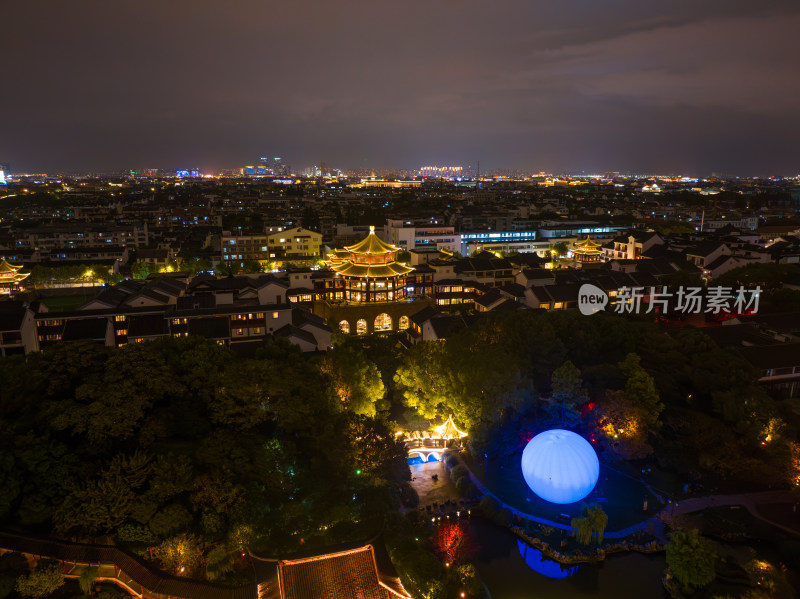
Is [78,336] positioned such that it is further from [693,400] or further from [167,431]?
[693,400]

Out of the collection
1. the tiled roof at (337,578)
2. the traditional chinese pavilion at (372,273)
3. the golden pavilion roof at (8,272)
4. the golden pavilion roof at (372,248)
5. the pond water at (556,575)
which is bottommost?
the pond water at (556,575)

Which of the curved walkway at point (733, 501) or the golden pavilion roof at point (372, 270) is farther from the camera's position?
the golden pavilion roof at point (372, 270)

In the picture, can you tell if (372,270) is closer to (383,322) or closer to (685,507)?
(383,322)

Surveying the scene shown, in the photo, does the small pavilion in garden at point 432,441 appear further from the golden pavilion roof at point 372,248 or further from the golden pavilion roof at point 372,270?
the golden pavilion roof at point 372,248

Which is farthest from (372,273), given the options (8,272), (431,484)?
(8,272)

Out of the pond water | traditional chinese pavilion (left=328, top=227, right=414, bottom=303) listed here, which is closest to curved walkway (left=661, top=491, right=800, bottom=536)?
the pond water

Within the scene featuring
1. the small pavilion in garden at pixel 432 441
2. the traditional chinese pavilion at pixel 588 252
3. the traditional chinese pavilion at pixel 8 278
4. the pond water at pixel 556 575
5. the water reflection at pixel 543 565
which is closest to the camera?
the pond water at pixel 556 575

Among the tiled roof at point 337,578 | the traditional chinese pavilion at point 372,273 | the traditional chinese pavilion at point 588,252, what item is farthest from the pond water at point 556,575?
the traditional chinese pavilion at point 588,252
